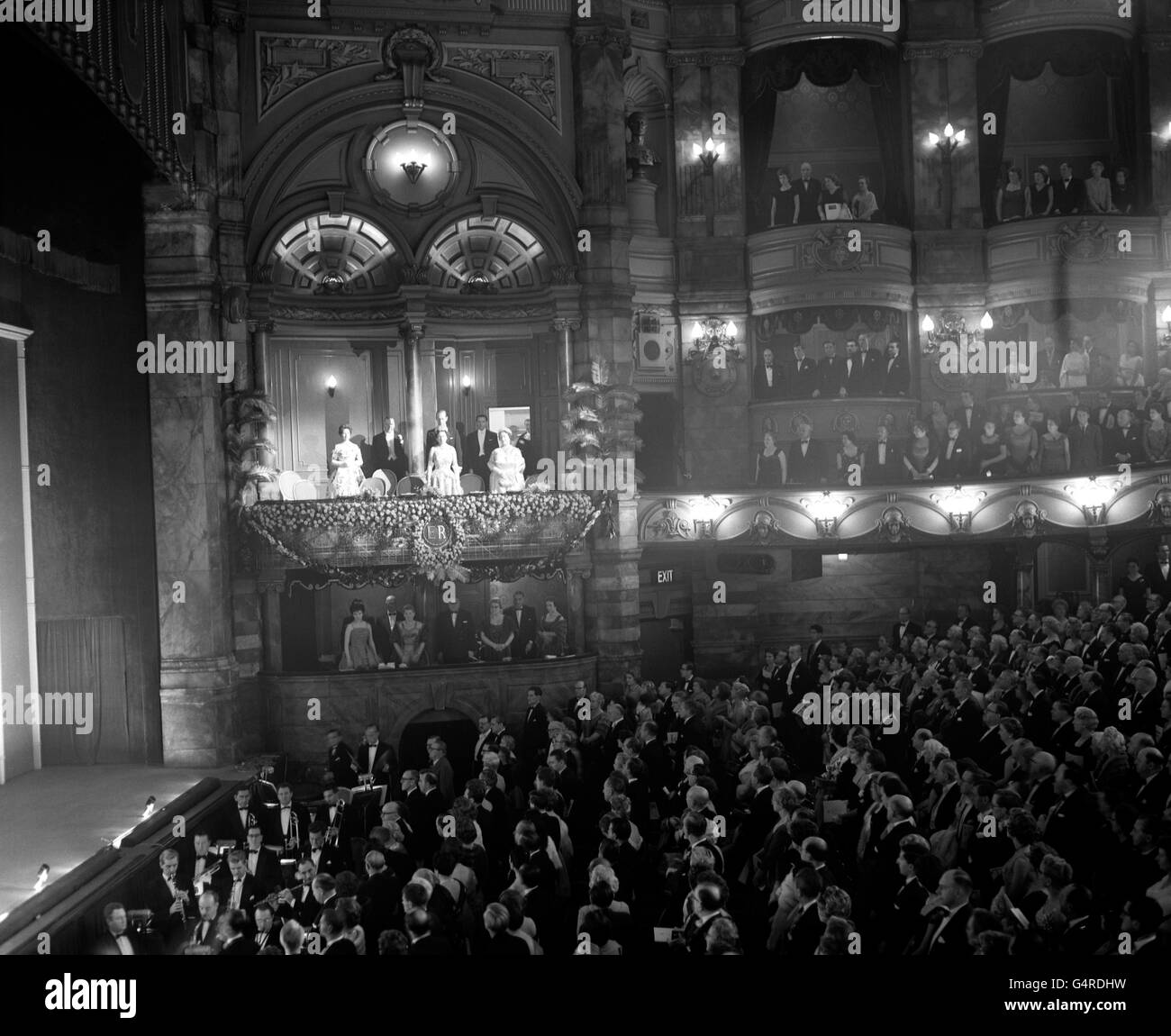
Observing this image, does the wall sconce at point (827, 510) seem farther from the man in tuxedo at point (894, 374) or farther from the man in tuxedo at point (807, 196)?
the man in tuxedo at point (807, 196)

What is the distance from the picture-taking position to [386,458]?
64.6ft

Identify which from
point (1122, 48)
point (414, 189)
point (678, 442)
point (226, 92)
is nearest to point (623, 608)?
point (678, 442)

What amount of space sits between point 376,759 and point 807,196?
583 inches

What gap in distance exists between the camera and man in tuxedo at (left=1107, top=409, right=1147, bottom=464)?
20.2 meters

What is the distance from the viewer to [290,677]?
57.2 feet

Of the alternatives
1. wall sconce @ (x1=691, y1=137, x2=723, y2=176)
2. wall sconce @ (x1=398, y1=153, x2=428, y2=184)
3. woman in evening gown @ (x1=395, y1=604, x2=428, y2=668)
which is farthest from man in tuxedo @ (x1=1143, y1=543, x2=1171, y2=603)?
wall sconce @ (x1=398, y1=153, x2=428, y2=184)

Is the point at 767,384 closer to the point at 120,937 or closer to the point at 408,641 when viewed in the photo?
the point at 408,641

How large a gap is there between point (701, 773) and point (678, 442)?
1289 cm

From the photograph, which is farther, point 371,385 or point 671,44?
point 671,44

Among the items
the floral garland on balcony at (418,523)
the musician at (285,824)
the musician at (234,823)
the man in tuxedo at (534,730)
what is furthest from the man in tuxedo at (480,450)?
the musician at (285,824)

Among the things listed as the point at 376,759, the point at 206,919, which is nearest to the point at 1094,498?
the point at 376,759

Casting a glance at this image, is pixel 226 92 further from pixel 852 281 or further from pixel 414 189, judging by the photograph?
pixel 852 281

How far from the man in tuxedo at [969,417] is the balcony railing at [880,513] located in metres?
1.36

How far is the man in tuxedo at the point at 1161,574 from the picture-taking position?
20438 mm
